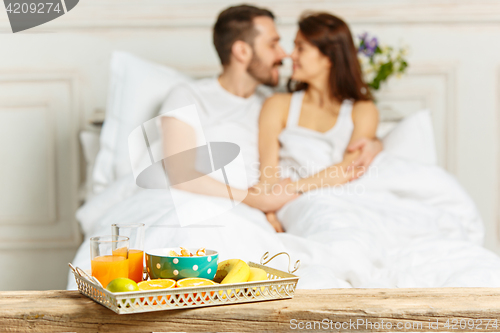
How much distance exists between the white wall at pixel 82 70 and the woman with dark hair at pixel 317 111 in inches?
15.2

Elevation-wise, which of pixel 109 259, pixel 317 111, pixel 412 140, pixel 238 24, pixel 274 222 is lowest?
pixel 274 222

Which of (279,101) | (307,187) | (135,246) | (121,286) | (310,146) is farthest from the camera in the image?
(279,101)

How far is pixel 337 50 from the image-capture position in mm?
1600

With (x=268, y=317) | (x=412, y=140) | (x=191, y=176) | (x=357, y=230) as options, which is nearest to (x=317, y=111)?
(x=412, y=140)

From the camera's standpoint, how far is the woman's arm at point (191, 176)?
123 centimetres

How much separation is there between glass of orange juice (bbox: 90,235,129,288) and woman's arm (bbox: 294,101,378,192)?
2.74 ft

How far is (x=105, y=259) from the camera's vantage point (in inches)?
22.7

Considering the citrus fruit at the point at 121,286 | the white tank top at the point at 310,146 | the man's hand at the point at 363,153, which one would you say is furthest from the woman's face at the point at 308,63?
the citrus fruit at the point at 121,286

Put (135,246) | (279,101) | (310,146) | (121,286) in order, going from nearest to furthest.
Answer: (121,286) < (135,246) < (310,146) < (279,101)

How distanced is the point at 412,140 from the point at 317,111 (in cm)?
33

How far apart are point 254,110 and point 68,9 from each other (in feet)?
3.10

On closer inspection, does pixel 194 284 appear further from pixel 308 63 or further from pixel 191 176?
pixel 308 63

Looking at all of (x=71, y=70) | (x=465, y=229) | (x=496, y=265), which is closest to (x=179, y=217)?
(x=496, y=265)

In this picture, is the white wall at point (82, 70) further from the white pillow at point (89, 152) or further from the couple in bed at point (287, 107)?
the couple in bed at point (287, 107)
